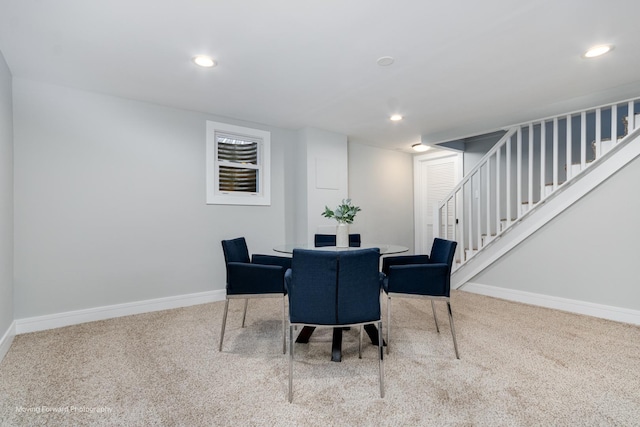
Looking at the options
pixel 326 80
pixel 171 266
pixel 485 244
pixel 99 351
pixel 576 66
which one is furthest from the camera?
pixel 485 244

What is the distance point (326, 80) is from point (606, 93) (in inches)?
109

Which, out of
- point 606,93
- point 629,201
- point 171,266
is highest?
point 606,93

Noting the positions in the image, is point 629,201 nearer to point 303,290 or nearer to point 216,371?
point 303,290

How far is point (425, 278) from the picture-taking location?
234 cm

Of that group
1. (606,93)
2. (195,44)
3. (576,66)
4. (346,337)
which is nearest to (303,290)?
(346,337)

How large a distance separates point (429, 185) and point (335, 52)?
4.17 m

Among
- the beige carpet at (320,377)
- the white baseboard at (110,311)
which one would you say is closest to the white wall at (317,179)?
the white baseboard at (110,311)

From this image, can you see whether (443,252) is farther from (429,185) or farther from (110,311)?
(429,185)

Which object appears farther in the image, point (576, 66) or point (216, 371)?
point (576, 66)

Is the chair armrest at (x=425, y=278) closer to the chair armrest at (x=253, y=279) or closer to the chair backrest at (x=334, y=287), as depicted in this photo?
the chair backrest at (x=334, y=287)

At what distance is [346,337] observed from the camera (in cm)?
270

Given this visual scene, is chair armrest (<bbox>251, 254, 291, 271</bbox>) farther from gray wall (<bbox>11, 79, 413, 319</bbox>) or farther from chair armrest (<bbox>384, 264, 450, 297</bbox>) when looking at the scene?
gray wall (<bbox>11, 79, 413, 319</bbox>)

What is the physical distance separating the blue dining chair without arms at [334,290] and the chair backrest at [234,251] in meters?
0.88

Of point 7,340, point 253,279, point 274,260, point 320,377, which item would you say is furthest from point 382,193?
point 7,340
